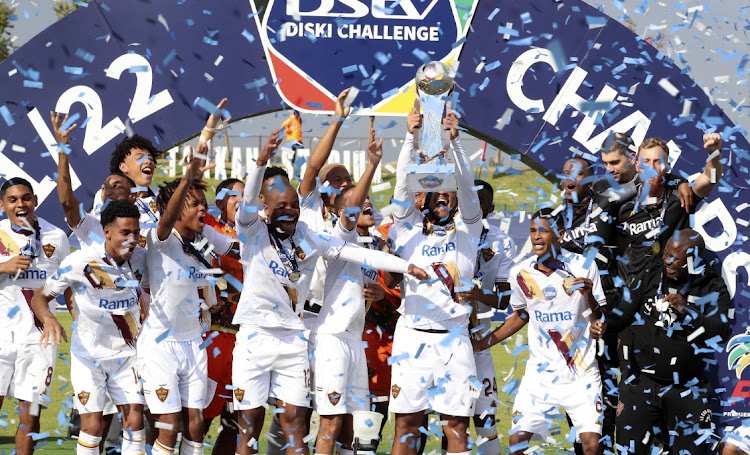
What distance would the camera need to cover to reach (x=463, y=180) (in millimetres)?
7578

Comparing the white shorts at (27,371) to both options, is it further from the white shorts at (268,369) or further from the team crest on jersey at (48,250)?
the white shorts at (268,369)

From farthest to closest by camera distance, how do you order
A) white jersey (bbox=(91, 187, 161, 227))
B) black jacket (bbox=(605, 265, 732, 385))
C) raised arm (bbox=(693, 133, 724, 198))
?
black jacket (bbox=(605, 265, 732, 385))
white jersey (bbox=(91, 187, 161, 227))
raised arm (bbox=(693, 133, 724, 198))

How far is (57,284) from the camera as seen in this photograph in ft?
25.1

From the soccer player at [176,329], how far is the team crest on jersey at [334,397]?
0.86m

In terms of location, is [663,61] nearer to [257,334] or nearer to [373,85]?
[373,85]

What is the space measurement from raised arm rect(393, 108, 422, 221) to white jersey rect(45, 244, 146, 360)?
1.80 meters

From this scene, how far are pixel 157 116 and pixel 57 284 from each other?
2769mm

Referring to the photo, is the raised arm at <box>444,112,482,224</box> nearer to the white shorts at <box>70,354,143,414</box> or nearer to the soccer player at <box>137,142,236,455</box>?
the soccer player at <box>137,142,236,455</box>

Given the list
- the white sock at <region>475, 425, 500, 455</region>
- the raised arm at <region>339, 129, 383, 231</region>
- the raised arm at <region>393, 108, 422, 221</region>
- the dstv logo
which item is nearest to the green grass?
the white sock at <region>475, 425, 500, 455</region>

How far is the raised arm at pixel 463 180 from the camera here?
753 cm

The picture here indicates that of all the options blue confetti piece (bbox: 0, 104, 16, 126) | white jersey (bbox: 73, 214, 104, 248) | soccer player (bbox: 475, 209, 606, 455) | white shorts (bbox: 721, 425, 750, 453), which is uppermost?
blue confetti piece (bbox: 0, 104, 16, 126)

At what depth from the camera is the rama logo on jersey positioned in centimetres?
995

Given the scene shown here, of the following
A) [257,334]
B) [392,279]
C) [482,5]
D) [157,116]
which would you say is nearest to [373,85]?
[482,5]

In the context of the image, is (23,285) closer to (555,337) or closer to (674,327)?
(555,337)
